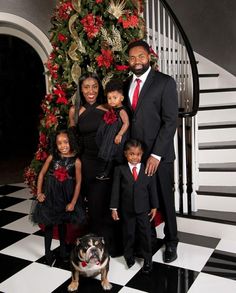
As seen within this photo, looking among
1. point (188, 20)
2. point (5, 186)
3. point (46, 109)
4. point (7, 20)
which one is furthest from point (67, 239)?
point (188, 20)

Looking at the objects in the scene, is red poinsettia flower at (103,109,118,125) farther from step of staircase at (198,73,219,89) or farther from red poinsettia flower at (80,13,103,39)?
step of staircase at (198,73,219,89)

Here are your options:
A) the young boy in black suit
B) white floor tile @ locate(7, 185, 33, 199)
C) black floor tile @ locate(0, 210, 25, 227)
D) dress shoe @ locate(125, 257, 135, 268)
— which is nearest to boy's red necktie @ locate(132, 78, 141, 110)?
the young boy in black suit

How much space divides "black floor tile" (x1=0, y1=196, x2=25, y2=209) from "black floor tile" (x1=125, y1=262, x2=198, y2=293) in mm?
2159

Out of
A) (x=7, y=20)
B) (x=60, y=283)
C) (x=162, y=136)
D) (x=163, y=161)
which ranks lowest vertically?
(x=60, y=283)

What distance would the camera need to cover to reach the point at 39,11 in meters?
4.43

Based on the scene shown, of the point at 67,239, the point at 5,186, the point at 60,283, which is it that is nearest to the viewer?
the point at 60,283

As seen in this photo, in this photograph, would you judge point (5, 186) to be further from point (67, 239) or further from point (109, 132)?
point (109, 132)

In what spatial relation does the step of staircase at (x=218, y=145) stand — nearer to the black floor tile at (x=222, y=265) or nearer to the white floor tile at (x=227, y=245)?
the white floor tile at (x=227, y=245)

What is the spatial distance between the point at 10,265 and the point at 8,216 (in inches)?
45.0

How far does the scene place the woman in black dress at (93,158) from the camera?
8.54ft

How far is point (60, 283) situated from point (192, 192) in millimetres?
1410

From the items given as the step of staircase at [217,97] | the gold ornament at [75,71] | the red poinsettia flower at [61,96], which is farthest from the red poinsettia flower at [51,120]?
the step of staircase at [217,97]

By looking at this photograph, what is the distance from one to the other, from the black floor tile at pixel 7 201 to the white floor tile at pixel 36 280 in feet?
5.32

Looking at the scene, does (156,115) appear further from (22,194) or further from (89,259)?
(22,194)
